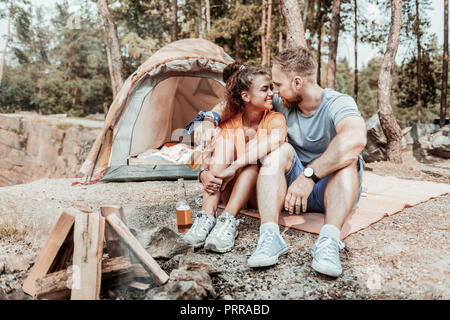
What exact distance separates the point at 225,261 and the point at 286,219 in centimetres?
72

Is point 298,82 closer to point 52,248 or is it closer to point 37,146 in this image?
point 52,248

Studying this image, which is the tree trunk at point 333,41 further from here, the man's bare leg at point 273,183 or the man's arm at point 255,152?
the man's bare leg at point 273,183

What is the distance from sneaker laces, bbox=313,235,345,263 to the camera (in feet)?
4.95

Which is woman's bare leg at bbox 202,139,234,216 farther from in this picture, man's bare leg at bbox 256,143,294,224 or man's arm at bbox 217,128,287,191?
man's bare leg at bbox 256,143,294,224

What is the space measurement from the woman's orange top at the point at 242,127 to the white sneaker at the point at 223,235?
431 mm

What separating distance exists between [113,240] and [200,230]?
534 mm

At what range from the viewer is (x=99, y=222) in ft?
4.35

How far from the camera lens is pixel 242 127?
222cm

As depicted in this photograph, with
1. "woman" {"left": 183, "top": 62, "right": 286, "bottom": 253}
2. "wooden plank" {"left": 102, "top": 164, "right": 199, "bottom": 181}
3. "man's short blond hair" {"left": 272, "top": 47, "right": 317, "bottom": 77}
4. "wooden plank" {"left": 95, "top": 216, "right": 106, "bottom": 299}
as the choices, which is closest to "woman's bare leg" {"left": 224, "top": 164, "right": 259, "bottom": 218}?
"woman" {"left": 183, "top": 62, "right": 286, "bottom": 253}

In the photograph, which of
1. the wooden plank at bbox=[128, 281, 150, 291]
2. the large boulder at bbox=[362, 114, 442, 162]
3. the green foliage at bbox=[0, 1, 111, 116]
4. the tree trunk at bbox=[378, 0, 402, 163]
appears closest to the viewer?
the wooden plank at bbox=[128, 281, 150, 291]

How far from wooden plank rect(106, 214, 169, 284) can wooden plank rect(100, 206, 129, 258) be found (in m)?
0.07

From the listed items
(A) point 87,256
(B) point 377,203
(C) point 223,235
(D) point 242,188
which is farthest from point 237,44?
(A) point 87,256

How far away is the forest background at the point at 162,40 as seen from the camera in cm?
1015

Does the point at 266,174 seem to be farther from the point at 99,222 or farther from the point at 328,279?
the point at 99,222
